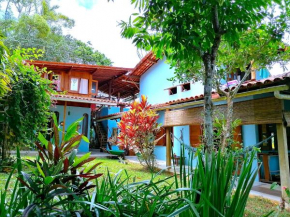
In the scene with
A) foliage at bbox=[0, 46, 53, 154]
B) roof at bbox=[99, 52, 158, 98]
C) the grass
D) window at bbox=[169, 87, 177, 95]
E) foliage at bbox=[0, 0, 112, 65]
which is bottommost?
the grass

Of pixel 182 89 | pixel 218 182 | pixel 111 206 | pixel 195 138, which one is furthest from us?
pixel 182 89

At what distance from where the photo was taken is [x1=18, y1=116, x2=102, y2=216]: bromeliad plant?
39.4 inches

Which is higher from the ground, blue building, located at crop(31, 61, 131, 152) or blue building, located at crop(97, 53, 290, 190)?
blue building, located at crop(31, 61, 131, 152)

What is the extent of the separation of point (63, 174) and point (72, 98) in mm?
11232

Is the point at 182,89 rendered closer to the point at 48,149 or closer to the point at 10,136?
the point at 10,136

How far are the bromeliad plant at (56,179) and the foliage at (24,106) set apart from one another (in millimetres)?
5251

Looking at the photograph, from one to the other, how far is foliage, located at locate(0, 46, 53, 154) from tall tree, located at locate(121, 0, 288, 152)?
4.47 meters

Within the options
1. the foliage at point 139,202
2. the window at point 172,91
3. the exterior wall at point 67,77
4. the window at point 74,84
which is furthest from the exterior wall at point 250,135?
the window at point 74,84

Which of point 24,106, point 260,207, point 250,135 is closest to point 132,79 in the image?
point 24,106

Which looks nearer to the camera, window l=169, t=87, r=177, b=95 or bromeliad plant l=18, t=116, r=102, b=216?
bromeliad plant l=18, t=116, r=102, b=216

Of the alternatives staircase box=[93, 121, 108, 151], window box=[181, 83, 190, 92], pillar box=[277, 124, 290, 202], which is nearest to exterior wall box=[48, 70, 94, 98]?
staircase box=[93, 121, 108, 151]

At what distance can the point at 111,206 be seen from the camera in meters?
1.18

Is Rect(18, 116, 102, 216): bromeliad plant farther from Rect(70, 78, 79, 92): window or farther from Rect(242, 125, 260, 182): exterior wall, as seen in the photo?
Rect(70, 78, 79, 92): window

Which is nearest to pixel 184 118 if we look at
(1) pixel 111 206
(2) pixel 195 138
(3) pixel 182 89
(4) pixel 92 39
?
(2) pixel 195 138
